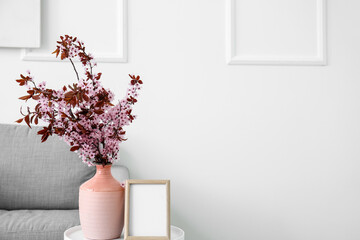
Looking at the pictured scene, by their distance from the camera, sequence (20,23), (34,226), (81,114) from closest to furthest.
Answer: (81,114) → (34,226) → (20,23)

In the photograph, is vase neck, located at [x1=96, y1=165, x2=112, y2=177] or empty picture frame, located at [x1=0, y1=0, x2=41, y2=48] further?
empty picture frame, located at [x1=0, y1=0, x2=41, y2=48]

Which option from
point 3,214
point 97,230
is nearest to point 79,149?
point 97,230

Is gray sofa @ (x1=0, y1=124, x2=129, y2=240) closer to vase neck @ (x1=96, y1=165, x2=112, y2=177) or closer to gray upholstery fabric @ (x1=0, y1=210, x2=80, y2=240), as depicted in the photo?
gray upholstery fabric @ (x1=0, y1=210, x2=80, y2=240)

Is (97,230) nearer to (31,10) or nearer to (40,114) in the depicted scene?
(40,114)

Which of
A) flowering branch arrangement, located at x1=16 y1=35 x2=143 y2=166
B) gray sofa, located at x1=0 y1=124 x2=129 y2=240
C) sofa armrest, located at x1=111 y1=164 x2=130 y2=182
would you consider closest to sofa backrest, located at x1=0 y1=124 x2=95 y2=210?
gray sofa, located at x1=0 y1=124 x2=129 y2=240

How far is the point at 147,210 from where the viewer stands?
3.89ft

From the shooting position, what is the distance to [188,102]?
2.12m

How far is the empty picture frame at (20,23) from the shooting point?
2.03m

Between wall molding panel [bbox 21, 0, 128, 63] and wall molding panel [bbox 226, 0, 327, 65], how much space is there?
629mm

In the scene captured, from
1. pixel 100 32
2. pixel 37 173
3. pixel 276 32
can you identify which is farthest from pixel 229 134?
pixel 37 173

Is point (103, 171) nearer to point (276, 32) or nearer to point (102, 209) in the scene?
point (102, 209)

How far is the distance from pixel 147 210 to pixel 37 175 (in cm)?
83

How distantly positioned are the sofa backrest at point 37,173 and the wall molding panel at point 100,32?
0.54m

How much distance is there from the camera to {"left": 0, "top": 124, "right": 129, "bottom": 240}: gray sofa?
1.72 meters
